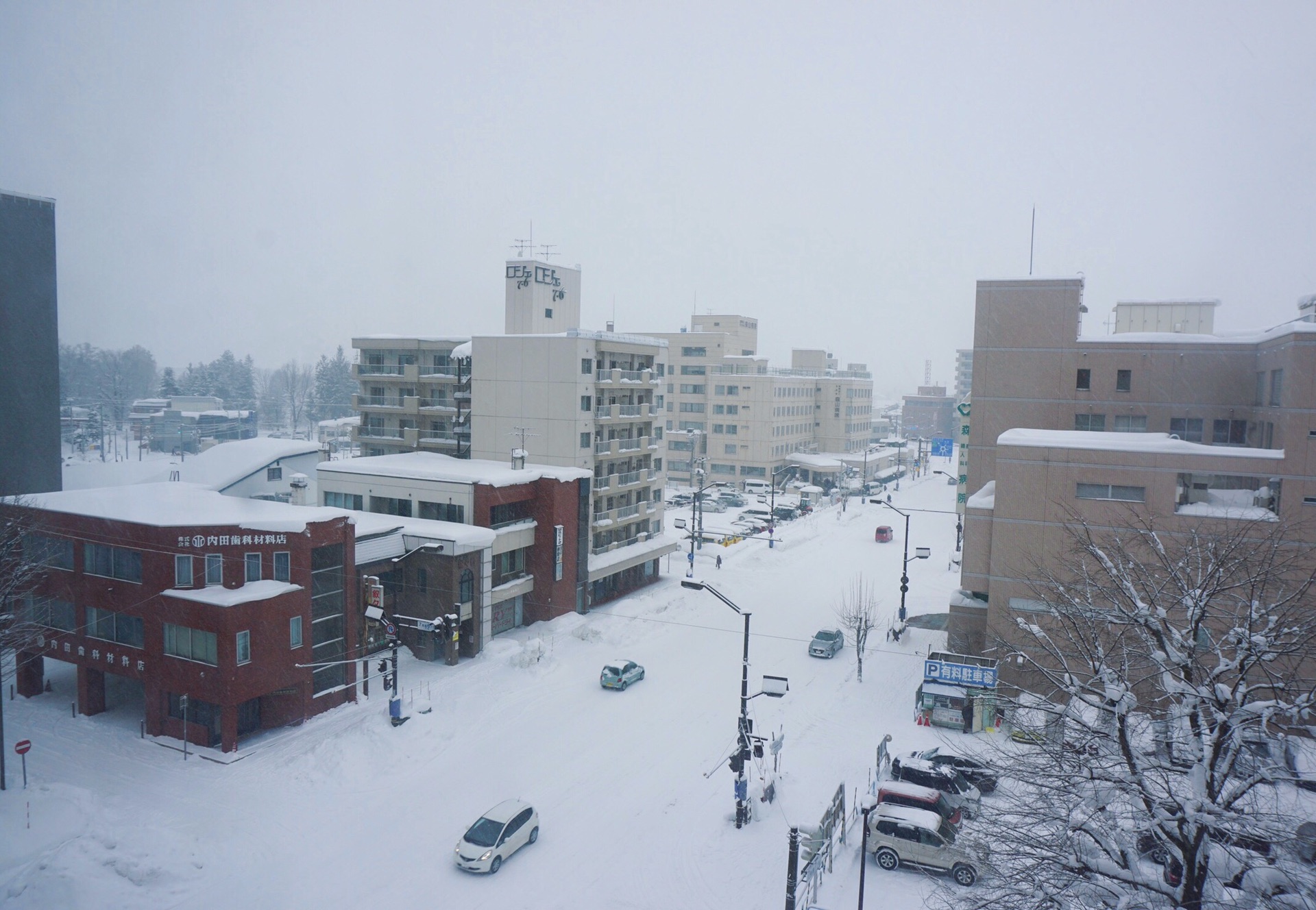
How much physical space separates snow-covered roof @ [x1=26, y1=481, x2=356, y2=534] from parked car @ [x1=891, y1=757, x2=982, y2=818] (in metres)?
16.8

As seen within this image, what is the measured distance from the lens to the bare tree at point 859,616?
28.2 metres

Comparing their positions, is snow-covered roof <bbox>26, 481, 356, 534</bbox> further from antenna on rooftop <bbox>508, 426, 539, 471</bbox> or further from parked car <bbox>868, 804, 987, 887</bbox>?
parked car <bbox>868, 804, 987, 887</bbox>

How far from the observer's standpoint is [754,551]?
4800cm

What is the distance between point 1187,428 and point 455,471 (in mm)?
28201

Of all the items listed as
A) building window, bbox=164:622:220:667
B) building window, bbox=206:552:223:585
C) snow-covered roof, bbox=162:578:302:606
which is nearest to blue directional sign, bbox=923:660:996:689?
snow-covered roof, bbox=162:578:302:606

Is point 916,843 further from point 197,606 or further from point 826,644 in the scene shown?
point 197,606

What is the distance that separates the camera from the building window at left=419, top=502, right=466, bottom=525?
2955 centimetres

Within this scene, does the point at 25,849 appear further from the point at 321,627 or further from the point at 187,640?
the point at 321,627

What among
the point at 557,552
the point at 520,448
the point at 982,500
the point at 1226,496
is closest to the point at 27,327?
the point at 557,552

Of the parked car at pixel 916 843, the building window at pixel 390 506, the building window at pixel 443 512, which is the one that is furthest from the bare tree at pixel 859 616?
the building window at pixel 390 506

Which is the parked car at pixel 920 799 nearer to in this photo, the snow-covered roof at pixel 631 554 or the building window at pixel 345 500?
the snow-covered roof at pixel 631 554

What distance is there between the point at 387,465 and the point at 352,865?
20059mm

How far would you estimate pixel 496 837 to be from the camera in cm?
1569

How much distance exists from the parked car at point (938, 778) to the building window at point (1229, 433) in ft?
61.3
